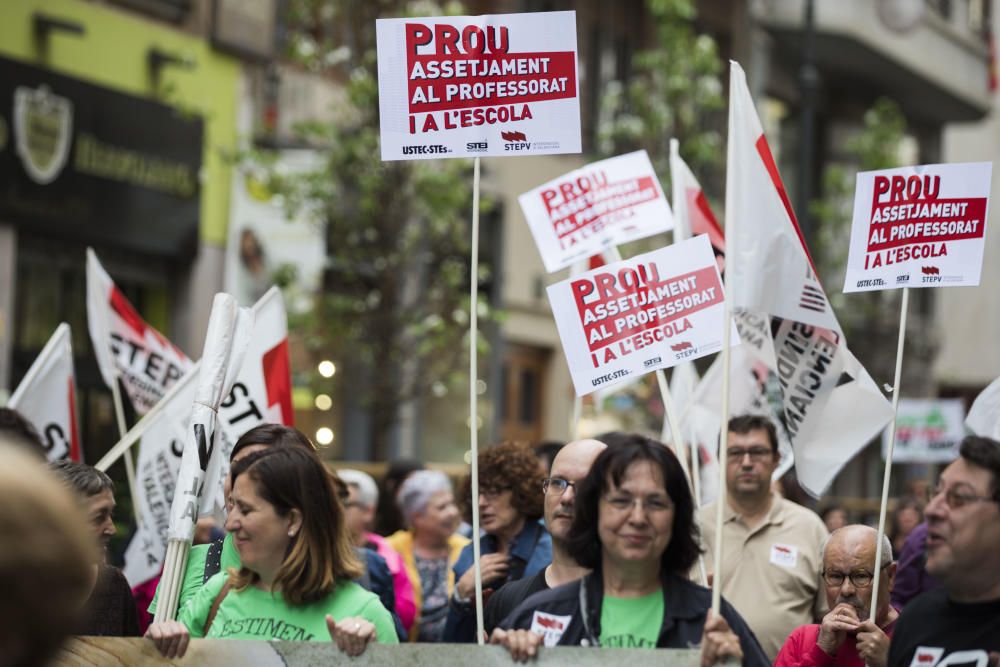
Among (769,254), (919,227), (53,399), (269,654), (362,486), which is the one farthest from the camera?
(362,486)

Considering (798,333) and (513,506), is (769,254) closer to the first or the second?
(798,333)

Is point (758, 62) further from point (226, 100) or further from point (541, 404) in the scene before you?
point (226, 100)

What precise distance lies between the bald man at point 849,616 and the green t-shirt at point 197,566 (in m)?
1.84

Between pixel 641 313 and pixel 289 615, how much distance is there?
75.5 inches

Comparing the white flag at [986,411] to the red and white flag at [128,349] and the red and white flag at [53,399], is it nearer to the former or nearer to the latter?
the red and white flag at [128,349]

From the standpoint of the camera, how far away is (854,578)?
20.2 ft

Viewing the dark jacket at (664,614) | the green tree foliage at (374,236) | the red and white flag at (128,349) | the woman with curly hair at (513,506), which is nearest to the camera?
the dark jacket at (664,614)

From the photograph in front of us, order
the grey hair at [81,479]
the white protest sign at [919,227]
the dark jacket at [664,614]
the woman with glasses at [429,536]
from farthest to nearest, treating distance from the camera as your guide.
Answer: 1. the woman with glasses at [429,536]
2. the white protest sign at [919,227]
3. the grey hair at [81,479]
4. the dark jacket at [664,614]

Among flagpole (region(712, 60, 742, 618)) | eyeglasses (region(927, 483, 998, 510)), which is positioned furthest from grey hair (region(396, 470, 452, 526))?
eyeglasses (region(927, 483, 998, 510))

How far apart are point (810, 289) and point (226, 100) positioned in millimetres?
13022

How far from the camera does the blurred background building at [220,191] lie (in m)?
16.7

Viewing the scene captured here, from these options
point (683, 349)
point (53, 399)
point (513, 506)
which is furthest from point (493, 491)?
point (53, 399)

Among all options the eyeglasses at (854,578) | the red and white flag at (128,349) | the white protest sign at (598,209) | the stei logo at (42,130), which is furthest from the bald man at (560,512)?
the stei logo at (42,130)

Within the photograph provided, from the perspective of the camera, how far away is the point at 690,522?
491cm
